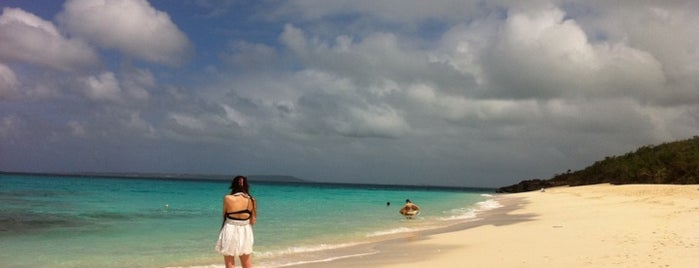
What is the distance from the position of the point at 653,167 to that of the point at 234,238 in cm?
5609

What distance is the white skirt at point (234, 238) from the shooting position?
799 centimetres

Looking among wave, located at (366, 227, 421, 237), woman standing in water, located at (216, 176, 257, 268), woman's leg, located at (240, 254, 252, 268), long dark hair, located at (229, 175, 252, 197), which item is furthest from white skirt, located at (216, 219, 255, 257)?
wave, located at (366, 227, 421, 237)

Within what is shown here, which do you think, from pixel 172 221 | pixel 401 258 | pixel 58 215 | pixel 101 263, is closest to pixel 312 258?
pixel 401 258

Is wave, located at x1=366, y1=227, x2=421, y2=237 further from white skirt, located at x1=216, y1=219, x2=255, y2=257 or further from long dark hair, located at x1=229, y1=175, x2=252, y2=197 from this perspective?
long dark hair, located at x1=229, y1=175, x2=252, y2=197

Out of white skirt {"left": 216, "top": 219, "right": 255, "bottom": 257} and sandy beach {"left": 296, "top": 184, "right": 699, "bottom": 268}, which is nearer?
white skirt {"left": 216, "top": 219, "right": 255, "bottom": 257}

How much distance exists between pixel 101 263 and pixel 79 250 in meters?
2.63

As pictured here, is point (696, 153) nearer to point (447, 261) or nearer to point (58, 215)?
point (447, 261)

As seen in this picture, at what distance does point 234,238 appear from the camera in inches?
316

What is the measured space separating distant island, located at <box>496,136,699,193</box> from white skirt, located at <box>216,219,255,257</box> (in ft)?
156


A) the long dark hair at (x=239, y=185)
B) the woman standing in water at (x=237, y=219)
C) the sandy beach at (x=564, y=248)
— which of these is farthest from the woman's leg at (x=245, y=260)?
the sandy beach at (x=564, y=248)

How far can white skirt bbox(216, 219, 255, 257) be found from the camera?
7992 mm

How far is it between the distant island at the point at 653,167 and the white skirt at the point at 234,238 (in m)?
47.5

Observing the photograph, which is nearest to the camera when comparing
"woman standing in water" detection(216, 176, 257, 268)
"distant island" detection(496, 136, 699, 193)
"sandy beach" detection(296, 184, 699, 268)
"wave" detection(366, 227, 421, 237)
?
"woman standing in water" detection(216, 176, 257, 268)

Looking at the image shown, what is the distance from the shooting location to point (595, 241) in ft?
40.1
